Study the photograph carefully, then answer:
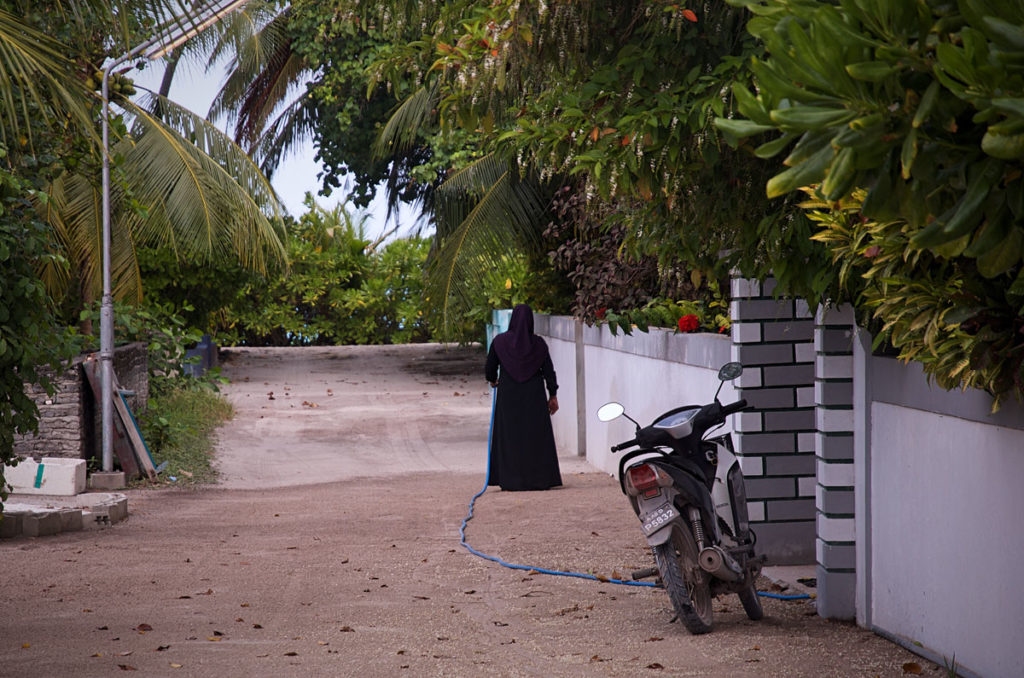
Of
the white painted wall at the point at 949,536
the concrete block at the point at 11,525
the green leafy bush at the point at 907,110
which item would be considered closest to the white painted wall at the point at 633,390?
the white painted wall at the point at 949,536

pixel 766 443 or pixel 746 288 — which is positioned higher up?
pixel 746 288

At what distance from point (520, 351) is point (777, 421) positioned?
14.3 ft

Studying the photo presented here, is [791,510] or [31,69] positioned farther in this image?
[791,510]

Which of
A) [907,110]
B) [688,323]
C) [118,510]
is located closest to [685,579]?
[907,110]

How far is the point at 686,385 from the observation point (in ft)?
30.9

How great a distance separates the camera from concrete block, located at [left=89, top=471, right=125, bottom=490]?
11.5m

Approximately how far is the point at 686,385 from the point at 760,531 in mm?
2211

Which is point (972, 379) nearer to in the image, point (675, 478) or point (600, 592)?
point (675, 478)

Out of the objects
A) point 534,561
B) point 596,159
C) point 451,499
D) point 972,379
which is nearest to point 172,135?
point 451,499

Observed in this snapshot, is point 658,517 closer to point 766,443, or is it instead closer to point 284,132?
point 766,443

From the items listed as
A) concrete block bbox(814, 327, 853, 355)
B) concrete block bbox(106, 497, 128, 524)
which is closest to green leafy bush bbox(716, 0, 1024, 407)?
concrete block bbox(814, 327, 853, 355)

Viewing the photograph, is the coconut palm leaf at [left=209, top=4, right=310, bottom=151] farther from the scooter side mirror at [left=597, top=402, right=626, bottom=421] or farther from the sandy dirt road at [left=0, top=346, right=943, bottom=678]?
the scooter side mirror at [left=597, top=402, right=626, bottom=421]

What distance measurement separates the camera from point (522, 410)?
1147 centimetres

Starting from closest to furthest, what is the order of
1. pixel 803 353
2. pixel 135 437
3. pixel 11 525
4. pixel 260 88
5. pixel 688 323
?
pixel 803 353 < pixel 11 525 < pixel 688 323 < pixel 135 437 < pixel 260 88
